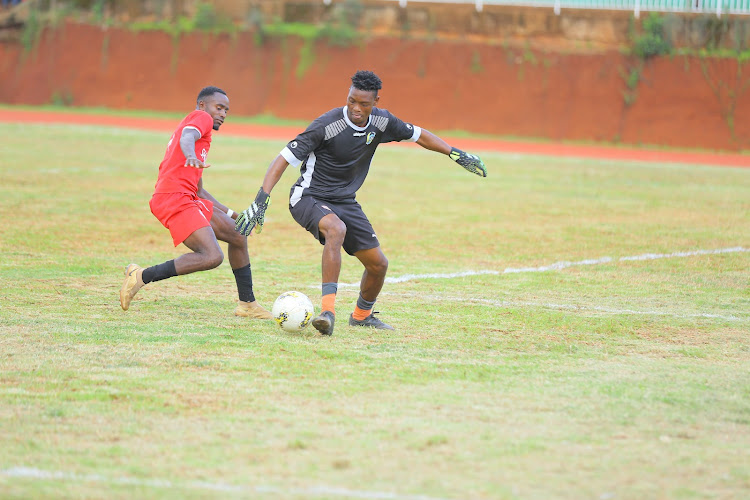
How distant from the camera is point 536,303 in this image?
787 centimetres

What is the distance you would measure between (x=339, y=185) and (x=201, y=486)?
3645 millimetres

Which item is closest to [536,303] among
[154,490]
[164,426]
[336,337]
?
[336,337]

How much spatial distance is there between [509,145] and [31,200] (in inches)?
684

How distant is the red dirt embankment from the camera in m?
29.4

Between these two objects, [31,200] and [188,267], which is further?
[31,200]

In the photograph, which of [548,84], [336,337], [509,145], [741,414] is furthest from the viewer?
[548,84]

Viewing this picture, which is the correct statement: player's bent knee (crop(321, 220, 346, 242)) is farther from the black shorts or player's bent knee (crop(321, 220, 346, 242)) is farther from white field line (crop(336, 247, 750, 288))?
white field line (crop(336, 247, 750, 288))

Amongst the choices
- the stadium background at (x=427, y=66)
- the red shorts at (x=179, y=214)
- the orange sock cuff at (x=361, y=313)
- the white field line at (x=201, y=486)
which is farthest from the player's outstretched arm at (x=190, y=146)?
the stadium background at (x=427, y=66)

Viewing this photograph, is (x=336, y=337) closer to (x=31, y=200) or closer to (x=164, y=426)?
(x=164, y=426)

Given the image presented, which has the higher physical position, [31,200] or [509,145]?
[31,200]

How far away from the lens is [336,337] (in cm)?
656

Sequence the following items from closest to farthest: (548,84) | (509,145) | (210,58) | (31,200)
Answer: (31,200) → (509,145) → (548,84) → (210,58)

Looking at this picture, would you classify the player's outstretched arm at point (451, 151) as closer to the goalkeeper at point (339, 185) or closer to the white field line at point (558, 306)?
the goalkeeper at point (339, 185)

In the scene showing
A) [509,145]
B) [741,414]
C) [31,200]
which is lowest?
[509,145]
